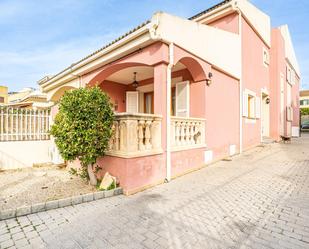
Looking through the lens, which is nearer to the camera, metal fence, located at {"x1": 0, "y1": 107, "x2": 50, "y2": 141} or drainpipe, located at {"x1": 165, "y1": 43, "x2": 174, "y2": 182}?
drainpipe, located at {"x1": 165, "y1": 43, "x2": 174, "y2": 182}

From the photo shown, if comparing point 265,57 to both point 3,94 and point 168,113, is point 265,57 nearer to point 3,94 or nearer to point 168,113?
point 168,113

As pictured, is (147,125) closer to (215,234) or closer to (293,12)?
(215,234)

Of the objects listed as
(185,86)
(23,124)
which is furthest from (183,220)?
(23,124)

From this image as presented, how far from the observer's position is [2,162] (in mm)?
7312

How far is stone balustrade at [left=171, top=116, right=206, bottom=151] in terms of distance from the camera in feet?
20.3

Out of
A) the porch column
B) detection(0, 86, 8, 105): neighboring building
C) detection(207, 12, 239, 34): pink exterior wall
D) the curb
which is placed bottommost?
the curb

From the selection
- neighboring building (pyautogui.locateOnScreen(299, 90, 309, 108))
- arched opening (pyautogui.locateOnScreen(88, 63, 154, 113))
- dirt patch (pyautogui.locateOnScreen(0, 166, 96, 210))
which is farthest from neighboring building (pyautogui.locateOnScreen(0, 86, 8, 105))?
neighboring building (pyautogui.locateOnScreen(299, 90, 309, 108))

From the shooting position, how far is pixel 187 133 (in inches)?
262

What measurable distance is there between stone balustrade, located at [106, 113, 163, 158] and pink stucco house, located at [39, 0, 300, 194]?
0.08 feet

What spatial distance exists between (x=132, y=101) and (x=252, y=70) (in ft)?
23.1

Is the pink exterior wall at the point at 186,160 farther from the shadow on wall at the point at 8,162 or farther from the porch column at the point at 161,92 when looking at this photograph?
the shadow on wall at the point at 8,162

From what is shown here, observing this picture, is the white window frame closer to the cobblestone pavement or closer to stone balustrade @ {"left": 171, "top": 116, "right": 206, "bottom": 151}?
stone balustrade @ {"left": 171, "top": 116, "right": 206, "bottom": 151}

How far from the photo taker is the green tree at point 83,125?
4.54 metres

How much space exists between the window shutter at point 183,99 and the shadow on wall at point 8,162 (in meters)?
6.34
